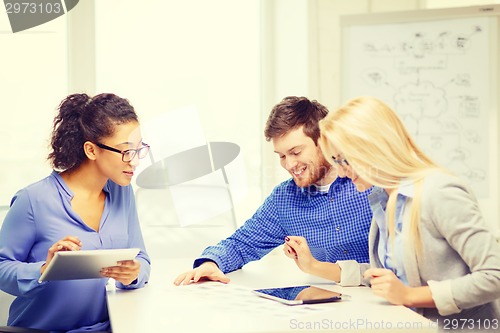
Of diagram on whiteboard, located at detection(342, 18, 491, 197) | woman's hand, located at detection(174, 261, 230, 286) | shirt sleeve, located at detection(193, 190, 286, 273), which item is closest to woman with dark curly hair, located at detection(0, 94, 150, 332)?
woman's hand, located at detection(174, 261, 230, 286)

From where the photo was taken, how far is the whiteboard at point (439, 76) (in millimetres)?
3645

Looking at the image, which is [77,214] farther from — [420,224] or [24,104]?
[24,104]

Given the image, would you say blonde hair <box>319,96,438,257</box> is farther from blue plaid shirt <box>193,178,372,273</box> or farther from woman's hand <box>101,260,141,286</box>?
woman's hand <box>101,260,141,286</box>

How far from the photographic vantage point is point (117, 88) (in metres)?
3.87

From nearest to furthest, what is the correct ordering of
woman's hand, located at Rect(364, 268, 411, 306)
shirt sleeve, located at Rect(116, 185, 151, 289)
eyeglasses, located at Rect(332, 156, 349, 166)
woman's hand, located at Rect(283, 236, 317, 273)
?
1. woman's hand, located at Rect(364, 268, 411, 306)
2. eyeglasses, located at Rect(332, 156, 349, 166)
3. woman's hand, located at Rect(283, 236, 317, 273)
4. shirt sleeve, located at Rect(116, 185, 151, 289)

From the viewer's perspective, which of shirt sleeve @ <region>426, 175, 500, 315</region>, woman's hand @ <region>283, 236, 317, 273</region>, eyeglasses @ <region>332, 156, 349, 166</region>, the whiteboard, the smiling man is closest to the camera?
shirt sleeve @ <region>426, 175, 500, 315</region>

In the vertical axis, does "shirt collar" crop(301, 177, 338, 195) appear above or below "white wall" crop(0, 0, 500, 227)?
below

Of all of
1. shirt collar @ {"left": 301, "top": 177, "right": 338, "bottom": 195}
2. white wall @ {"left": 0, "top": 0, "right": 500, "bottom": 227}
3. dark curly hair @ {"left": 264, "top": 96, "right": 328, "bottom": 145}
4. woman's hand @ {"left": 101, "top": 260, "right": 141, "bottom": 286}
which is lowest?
woman's hand @ {"left": 101, "top": 260, "right": 141, "bottom": 286}

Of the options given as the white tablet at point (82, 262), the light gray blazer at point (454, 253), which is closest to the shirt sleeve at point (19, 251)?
the white tablet at point (82, 262)

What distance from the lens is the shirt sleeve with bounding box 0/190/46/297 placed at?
200 cm

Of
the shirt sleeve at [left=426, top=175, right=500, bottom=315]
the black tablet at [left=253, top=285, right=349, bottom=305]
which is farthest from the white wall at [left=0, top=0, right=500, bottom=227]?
the shirt sleeve at [left=426, top=175, right=500, bottom=315]

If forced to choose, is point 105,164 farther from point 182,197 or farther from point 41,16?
point 41,16

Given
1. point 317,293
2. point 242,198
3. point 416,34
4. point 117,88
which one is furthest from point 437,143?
point 317,293

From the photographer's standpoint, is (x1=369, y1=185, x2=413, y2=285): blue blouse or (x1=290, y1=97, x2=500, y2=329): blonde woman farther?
(x1=369, y1=185, x2=413, y2=285): blue blouse
